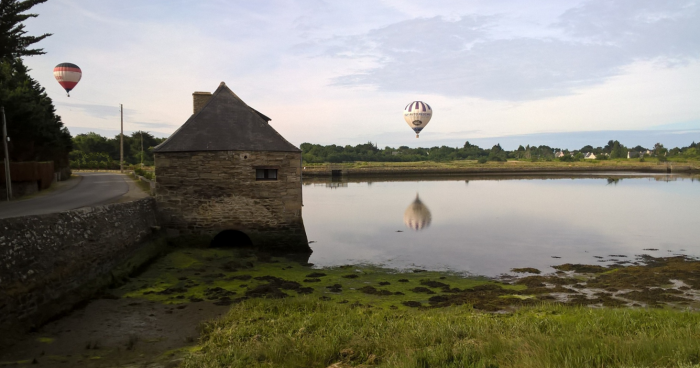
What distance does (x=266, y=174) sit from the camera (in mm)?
17125

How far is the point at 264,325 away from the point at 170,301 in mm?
3536

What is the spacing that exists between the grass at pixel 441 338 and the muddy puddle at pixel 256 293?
3.30ft

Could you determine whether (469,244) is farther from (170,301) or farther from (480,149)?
(480,149)

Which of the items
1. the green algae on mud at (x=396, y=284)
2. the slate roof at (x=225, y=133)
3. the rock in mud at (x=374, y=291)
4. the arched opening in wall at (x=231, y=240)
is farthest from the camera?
the arched opening in wall at (x=231, y=240)

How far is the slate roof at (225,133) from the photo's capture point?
16688mm

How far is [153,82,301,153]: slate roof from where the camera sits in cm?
1669

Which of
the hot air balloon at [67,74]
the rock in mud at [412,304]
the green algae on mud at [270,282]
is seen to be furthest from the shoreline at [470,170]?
the rock in mud at [412,304]

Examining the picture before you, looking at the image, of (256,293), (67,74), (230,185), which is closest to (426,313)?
(256,293)

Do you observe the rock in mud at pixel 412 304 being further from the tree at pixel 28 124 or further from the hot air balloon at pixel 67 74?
the hot air balloon at pixel 67 74

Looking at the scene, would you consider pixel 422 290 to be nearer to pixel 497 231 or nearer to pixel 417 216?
pixel 497 231

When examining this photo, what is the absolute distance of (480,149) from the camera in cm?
15338

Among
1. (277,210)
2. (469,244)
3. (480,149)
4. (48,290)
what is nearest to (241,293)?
(48,290)

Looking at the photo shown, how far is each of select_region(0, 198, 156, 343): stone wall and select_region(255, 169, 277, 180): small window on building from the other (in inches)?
193

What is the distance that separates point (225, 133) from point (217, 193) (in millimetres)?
2335
